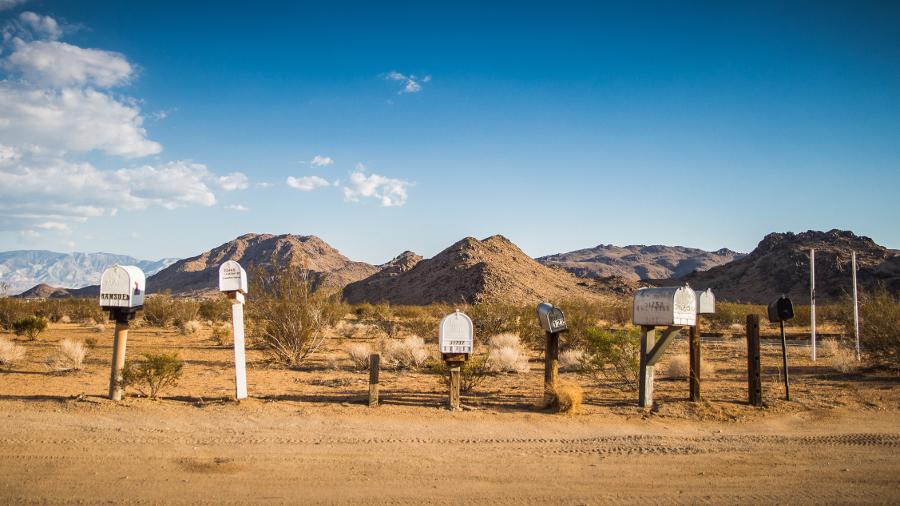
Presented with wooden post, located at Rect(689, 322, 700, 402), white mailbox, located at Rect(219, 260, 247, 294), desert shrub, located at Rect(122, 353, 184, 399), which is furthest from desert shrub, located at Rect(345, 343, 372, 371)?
wooden post, located at Rect(689, 322, 700, 402)

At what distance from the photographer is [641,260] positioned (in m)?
157

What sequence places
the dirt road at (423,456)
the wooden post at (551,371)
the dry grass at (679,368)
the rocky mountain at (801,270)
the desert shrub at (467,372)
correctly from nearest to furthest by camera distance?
1. the dirt road at (423,456)
2. the wooden post at (551,371)
3. the desert shrub at (467,372)
4. the dry grass at (679,368)
5. the rocky mountain at (801,270)

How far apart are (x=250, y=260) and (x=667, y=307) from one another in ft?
369

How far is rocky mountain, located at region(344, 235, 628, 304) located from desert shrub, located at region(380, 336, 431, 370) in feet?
123

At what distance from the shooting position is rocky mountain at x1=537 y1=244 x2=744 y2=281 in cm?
14284

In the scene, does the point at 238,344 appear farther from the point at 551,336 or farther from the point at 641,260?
the point at 641,260

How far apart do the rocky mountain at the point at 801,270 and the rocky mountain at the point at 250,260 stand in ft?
196

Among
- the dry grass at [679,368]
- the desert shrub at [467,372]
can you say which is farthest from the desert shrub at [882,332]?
the desert shrub at [467,372]

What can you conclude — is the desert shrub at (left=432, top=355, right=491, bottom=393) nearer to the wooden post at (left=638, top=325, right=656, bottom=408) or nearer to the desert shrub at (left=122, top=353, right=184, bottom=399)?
the wooden post at (left=638, top=325, right=656, bottom=408)

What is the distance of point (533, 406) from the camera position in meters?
9.95

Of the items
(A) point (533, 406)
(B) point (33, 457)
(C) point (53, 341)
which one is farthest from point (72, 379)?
(C) point (53, 341)

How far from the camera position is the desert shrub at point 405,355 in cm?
1519

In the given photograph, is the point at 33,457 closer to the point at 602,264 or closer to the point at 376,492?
the point at 376,492

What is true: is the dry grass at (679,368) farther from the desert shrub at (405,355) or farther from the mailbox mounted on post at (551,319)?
the desert shrub at (405,355)
